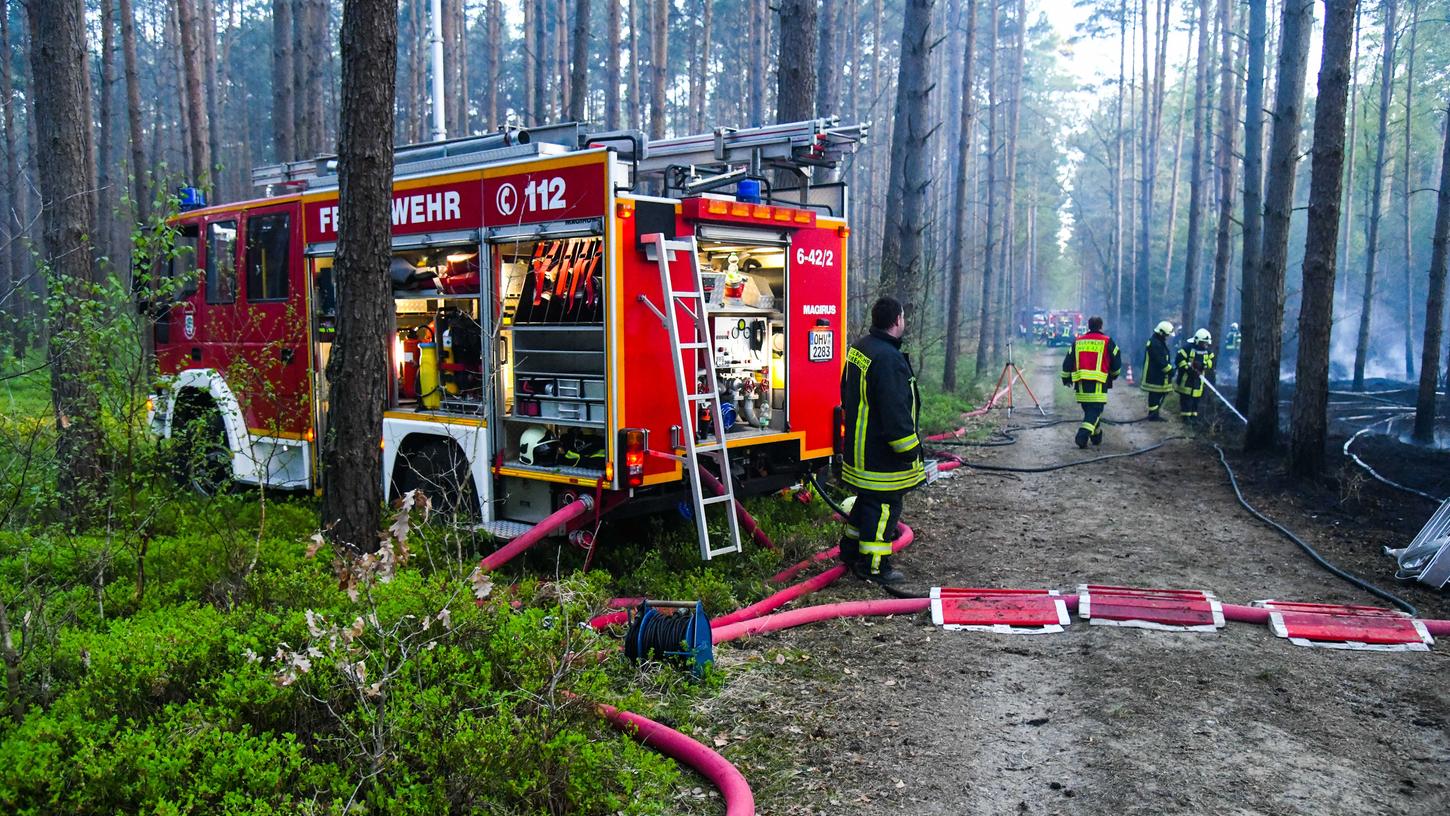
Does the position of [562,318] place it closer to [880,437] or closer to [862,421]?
[862,421]

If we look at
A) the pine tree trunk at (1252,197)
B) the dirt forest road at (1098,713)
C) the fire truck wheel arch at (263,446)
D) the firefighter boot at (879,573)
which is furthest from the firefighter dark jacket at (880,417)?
the pine tree trunk at (1252,197)

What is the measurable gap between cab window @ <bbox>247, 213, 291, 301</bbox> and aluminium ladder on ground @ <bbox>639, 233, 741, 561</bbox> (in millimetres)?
3583

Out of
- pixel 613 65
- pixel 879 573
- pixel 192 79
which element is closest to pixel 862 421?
pixel 879 573

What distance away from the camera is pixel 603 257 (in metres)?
6.23

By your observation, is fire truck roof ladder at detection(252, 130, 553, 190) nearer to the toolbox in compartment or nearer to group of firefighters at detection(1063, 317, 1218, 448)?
the toolbox in compartment

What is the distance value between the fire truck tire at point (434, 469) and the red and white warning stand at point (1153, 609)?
407 centimetres

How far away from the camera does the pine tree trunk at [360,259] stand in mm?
5629

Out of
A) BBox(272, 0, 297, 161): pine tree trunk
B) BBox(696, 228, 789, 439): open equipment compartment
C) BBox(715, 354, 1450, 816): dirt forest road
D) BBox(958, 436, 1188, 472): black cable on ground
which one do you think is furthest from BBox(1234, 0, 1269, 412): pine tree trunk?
BBox(272, 0, 297, 161): pine tree trunk

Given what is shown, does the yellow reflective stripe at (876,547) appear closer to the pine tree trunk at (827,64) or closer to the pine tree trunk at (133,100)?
the pine tree trunk at (827,64)

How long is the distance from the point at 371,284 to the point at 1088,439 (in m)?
10.6

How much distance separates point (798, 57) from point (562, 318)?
548cm

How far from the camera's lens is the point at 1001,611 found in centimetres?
599

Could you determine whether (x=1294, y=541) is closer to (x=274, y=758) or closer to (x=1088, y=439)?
(x=1088, y=439)

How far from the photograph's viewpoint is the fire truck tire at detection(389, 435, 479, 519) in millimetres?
7008
